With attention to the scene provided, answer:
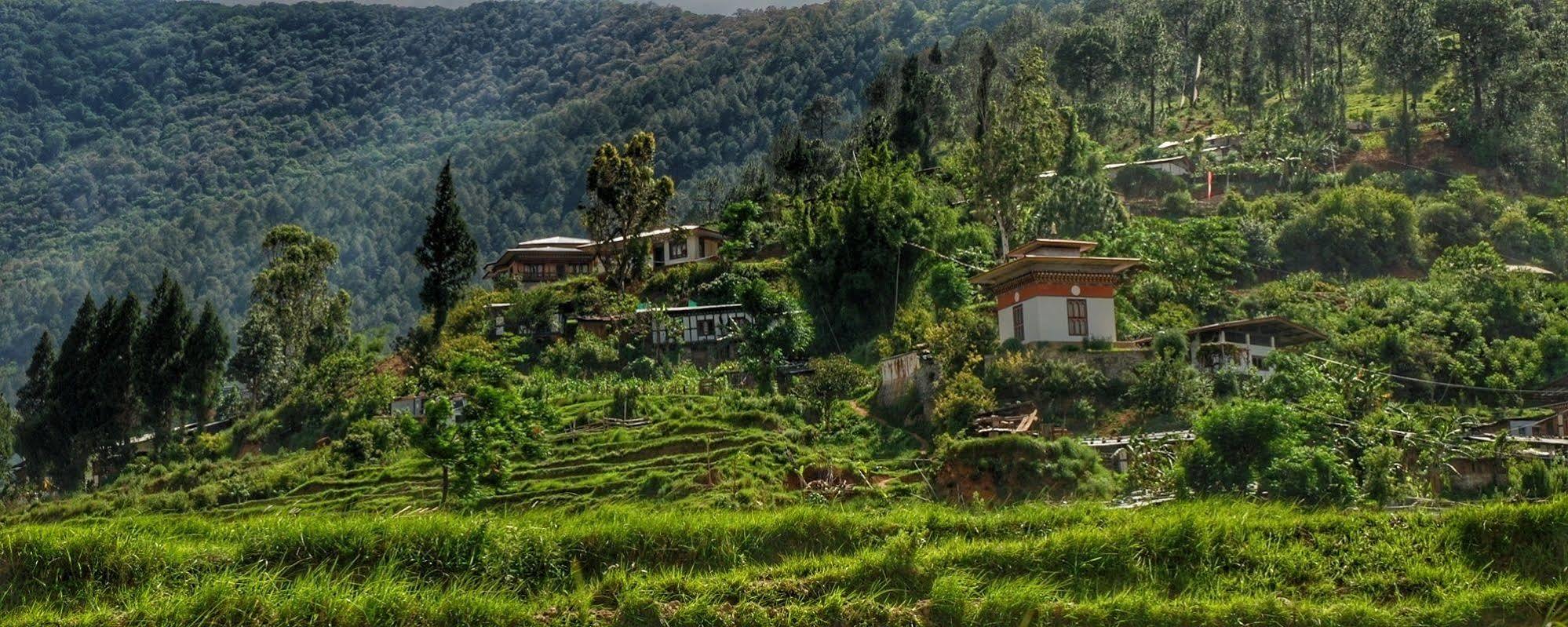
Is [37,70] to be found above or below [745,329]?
above

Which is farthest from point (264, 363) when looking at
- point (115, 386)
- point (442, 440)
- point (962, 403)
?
point (962, 403)

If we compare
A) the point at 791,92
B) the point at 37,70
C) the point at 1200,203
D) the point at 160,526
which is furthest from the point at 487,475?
the point at 37,70

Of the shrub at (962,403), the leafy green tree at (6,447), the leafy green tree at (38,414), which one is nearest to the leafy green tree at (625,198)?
the leafy green tree at (38,414)

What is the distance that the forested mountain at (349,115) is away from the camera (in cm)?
9881

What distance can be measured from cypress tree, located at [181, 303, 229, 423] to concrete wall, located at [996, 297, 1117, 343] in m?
24.9

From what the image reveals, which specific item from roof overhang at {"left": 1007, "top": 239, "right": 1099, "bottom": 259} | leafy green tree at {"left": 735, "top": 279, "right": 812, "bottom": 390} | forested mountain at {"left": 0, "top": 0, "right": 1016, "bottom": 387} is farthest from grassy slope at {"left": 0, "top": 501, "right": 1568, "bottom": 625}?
forested mountain at {"left": 0, "top": 0, "right": 1016, "bottom": 387}

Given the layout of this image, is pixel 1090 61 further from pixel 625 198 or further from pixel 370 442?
pixel 370 442

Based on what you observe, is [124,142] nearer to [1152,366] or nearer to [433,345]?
[433,345]

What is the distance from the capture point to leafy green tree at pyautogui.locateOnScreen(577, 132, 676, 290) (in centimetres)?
4522

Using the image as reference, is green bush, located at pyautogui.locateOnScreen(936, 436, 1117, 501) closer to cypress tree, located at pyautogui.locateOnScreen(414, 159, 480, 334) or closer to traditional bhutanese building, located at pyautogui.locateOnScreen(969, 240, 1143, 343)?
traditional bhutanese building, located at pyautogui.locateOnScreen(969, 240, 1143, 343)

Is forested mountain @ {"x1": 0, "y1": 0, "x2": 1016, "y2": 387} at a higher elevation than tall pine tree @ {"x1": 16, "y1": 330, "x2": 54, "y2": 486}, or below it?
higher

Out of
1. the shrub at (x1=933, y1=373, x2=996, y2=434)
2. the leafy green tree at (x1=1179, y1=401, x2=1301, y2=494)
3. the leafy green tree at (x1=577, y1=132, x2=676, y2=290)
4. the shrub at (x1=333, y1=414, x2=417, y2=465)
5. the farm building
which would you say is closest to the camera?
the leafy green tree at (x1=1179, y1=401, x2=1301, y2=494)

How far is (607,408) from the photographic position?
3453 cm

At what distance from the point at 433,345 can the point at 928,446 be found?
771 inches
